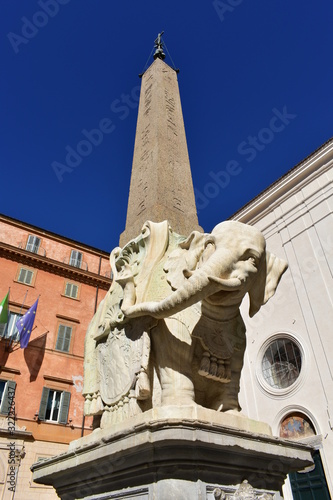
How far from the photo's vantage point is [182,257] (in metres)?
3.29

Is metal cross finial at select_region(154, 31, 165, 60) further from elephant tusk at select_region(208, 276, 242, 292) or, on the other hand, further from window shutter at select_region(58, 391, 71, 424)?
window shutter at select_region(58, 391, 71, 424)

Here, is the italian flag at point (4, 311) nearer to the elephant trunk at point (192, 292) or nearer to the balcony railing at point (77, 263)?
the balcony railing at point (77, 263)

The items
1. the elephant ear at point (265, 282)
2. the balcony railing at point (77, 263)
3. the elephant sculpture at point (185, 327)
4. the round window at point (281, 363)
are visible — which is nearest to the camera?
the elephant sculpture at point (185, 327)

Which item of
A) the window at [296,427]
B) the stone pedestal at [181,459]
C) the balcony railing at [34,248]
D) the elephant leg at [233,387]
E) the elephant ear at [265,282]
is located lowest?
the stone pedestal at [181,459]

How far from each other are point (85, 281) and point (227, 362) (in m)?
17.3

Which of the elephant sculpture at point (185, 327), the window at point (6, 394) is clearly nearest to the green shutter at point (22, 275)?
the window at point (6, 394)

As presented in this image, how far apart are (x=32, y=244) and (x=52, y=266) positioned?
63.2 inches

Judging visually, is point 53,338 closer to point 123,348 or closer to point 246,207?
point 246,207

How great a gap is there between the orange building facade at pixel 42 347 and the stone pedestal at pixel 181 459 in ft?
43.2

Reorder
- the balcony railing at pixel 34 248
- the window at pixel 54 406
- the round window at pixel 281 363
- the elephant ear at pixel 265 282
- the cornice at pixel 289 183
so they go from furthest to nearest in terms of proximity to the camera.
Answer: the balcony railing at pixel 34 248
the window at pixel 54 406
the cornice at pixel 289 183
the round window at pixel 281 363
the elephant ear at pixel 265 282

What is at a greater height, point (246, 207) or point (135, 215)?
→ point (246, 207)

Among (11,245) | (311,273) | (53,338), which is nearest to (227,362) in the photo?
(311,273)

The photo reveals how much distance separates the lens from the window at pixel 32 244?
63.4 ft

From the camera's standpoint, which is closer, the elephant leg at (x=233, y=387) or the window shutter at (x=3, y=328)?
the elephant leg at (x=233, y=387)
